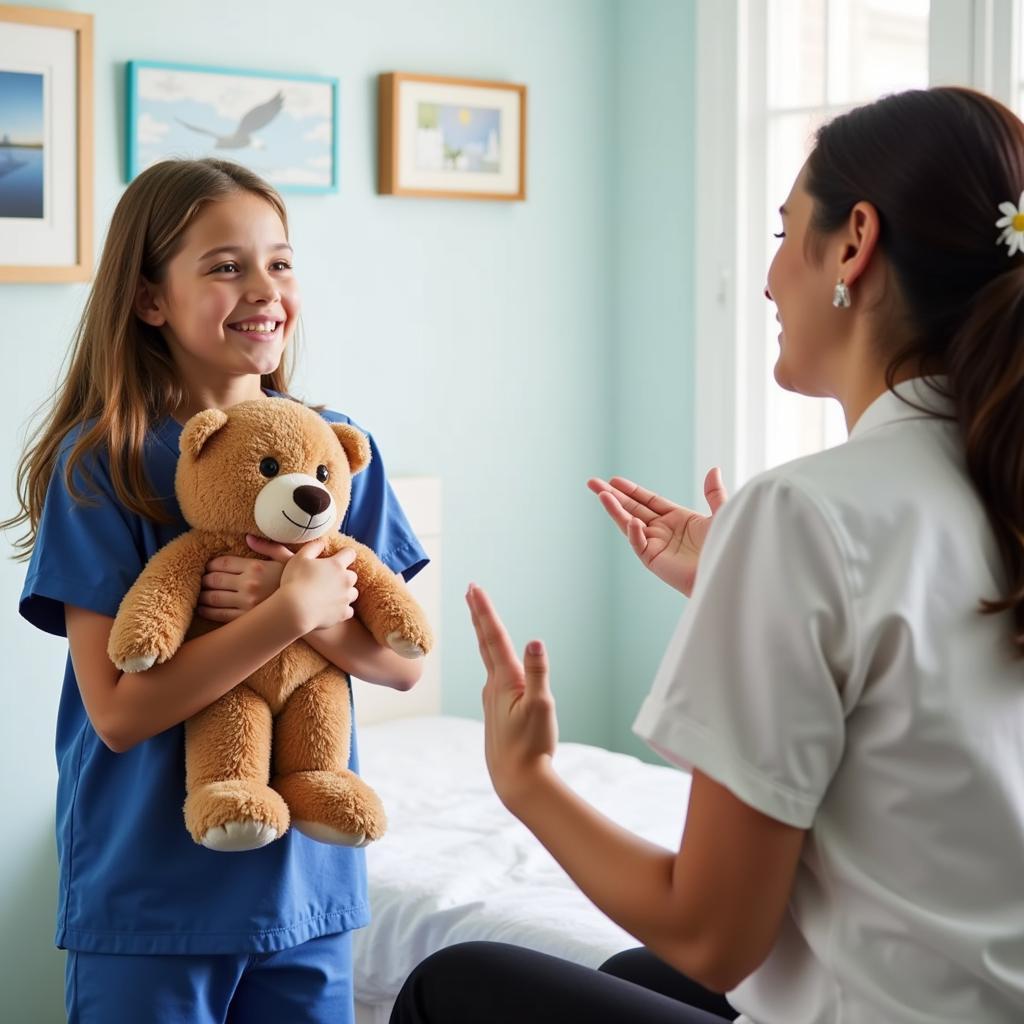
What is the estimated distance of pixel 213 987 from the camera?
1418 mm

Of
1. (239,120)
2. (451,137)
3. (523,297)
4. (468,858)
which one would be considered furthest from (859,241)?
(523,297)

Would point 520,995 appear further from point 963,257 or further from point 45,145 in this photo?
point 45,145

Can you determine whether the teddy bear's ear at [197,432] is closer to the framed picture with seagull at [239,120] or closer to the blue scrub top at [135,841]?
the blue scrub top at [135,841]

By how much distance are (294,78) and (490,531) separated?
3.62 feet

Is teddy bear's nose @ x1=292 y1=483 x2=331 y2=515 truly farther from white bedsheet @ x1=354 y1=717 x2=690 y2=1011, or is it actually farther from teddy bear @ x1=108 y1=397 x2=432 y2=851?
white bedsheet @ x1=354 y1=717 x2=690 y2=1011

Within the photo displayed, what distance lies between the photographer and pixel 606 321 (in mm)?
3508

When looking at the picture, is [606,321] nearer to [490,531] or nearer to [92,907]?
[490,531]

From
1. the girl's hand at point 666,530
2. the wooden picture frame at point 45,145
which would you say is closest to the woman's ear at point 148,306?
the girl's hand at point 666,530

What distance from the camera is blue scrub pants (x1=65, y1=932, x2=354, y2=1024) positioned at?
1.39 meters

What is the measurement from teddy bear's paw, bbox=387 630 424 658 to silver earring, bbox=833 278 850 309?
0.59 m

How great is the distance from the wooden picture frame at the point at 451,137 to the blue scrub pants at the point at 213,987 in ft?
6.34

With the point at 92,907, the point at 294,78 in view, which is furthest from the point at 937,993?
the point at 294,78

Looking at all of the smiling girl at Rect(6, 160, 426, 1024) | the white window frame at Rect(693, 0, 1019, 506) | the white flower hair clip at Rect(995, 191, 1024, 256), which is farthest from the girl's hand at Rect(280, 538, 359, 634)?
the white window frame at Rect(693, 0, 1019, 506)

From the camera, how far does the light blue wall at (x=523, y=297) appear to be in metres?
2.96
